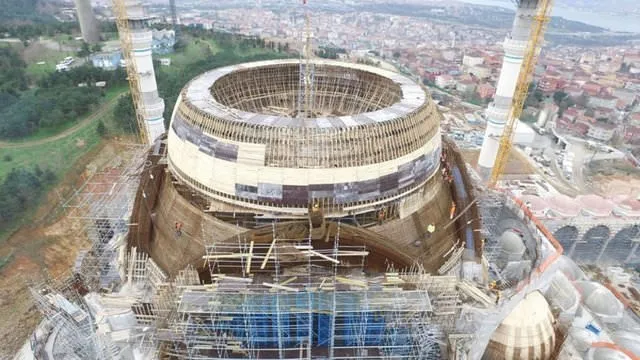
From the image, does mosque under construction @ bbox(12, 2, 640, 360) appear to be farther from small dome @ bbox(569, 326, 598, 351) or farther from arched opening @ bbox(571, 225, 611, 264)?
arched opening @ bbox(571, 225, 611, 264)

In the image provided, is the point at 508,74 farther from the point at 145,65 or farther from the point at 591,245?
the point at 145,65

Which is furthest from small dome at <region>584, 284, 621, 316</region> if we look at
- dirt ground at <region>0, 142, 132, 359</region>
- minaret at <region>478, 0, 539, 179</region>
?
dirt ground at <region>0, 142, 132, 359</region>

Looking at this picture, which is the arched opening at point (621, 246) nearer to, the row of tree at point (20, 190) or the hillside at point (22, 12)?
the row of tree at point (20, 190)

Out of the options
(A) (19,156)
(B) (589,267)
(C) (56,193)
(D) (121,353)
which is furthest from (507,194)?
(A) (19,156)

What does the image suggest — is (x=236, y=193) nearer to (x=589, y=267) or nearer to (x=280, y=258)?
(x=280, y=258)

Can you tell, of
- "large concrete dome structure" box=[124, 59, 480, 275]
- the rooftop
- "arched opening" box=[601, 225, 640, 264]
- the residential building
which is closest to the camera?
"large concrete dome structure" box=[124, 59, 480, 275]

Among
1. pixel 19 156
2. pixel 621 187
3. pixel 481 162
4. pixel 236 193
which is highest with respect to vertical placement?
pixel 236 193

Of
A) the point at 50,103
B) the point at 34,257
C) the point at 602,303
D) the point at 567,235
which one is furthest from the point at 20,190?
the point at 567,235
